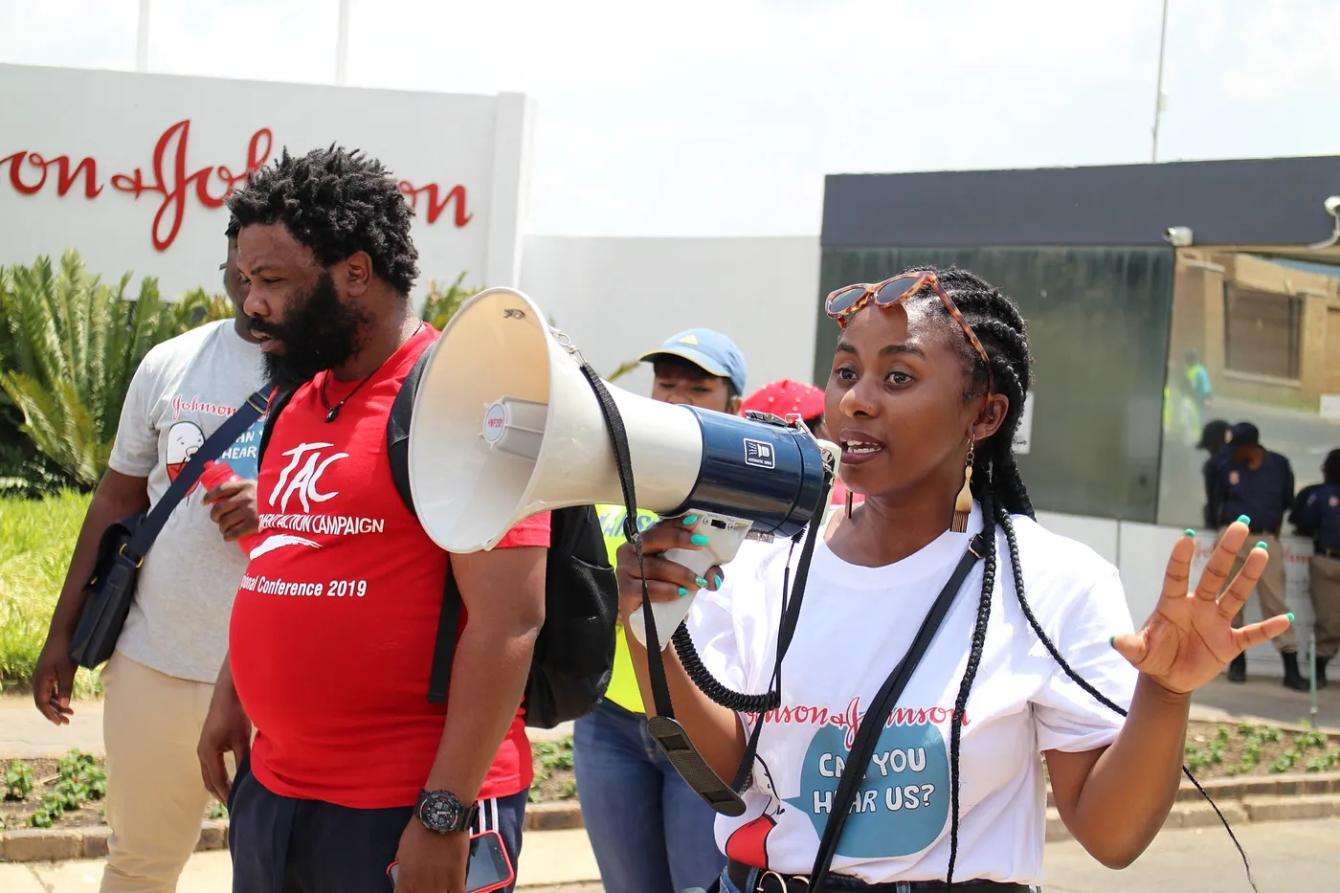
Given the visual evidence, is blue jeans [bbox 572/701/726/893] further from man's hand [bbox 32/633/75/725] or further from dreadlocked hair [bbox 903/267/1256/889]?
dreadlocked hair [bbox 903/267/1256/889]

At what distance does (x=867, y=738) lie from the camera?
223 cm

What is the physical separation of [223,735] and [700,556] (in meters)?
1.69

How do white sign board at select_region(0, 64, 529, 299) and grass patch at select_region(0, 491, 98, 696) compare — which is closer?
grass patch at select_region(0, 491, 98, 696)

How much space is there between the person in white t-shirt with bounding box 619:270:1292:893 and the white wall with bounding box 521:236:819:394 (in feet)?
43.7

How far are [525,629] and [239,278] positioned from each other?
5.31 ft

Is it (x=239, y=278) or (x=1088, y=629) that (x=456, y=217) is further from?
(x=1088, y=629)

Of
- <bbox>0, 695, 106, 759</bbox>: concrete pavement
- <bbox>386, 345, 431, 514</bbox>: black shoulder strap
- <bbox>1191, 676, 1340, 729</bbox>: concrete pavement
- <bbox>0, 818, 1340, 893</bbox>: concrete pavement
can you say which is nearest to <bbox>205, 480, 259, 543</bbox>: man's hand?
<bbox>386, 345, 431, 514</bbox>: black shoulder strap

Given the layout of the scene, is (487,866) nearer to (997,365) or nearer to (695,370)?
(997,365)

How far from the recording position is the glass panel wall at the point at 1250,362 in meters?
13.4

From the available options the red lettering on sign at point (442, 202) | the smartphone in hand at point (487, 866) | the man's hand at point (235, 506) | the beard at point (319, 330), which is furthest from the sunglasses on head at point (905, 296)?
the red lettering on sign at point (442, 202)

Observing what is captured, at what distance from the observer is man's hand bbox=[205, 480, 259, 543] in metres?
3.67

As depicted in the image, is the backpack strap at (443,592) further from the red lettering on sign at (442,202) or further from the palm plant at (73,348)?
the red lettering on sign at (442,202)

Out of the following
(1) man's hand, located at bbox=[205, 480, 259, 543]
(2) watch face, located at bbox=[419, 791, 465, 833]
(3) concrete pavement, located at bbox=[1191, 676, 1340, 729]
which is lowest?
(3) concrete pavement, located at bbox=[1191, 676, 1340, 729]

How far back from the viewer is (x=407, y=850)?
2682 millimetres
